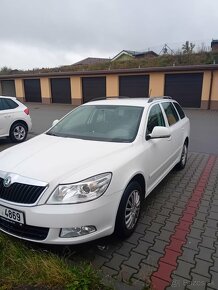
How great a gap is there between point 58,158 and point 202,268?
1926 mm

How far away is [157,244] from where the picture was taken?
3.05m

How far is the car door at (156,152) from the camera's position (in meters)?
3.60

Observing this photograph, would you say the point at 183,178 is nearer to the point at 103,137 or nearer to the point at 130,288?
the point at 103,137

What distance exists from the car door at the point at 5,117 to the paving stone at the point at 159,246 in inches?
261

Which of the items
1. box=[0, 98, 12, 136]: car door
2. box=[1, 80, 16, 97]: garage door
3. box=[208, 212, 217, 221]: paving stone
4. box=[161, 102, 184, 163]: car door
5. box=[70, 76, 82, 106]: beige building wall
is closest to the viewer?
box=[208, 212, 217, 221]: paving stone

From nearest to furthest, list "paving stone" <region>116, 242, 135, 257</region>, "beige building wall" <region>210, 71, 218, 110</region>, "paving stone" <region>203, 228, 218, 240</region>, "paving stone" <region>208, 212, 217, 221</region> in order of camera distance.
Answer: "paving stone" <region>116, 242, 135, 257</region> → "paving stone" <region>203, 228, 218, 240</region> → "paving stone" <region>208, 212, 217, 221</region> → "beige building wall" <region>210, 71, 218, 110</region>

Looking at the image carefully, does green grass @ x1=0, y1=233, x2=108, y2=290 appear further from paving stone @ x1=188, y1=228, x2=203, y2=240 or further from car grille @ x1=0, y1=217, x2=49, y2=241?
paving stone @ x1=188, y1=228, x2=203, y2=240

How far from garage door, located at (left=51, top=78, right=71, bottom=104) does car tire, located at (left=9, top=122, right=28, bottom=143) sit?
15.1 metres

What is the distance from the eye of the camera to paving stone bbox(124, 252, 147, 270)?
8.80ft

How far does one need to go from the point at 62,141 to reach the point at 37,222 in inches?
52.3

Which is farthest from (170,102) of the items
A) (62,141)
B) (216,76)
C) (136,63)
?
(136,63)

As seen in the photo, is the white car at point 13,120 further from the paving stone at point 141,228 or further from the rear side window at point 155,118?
the paving stone at point 141,228

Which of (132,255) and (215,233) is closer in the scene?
(132,255)

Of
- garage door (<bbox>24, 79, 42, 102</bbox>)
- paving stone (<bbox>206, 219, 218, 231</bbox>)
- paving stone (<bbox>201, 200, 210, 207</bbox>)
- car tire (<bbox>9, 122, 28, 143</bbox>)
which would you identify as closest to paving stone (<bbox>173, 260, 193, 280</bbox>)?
paving stone (<bbox>206, 219, 218, 231</bbox>)
